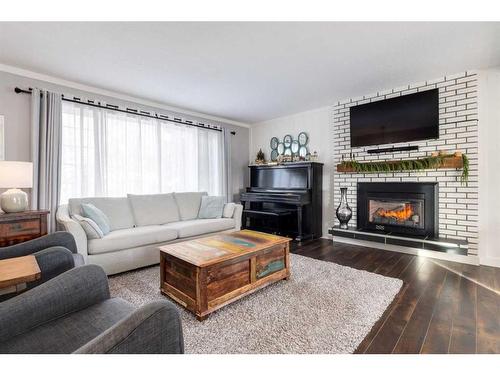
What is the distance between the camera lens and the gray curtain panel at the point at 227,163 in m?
5.06

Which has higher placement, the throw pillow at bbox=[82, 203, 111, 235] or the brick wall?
the brick wall

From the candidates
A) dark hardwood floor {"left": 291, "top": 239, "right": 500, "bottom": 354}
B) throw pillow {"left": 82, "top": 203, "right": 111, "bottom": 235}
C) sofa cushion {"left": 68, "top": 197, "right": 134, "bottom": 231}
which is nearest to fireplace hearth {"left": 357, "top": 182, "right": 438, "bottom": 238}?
dark hardwood floor {"left": 291, "top": 239, "right": 500, "bottom": 354}

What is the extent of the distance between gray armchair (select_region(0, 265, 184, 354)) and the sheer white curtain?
2598mm

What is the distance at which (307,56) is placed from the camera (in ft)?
8.57

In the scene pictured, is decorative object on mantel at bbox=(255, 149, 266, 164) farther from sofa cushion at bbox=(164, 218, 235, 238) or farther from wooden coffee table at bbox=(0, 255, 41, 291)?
wooden coffee table at bbox=(0, 255, 41, 291)

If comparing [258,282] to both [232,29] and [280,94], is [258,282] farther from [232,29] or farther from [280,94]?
[280,94]

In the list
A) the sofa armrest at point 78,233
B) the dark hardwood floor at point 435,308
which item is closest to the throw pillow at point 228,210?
the dark hardwood floor at point 435,308

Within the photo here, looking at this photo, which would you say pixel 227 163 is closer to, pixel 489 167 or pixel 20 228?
pixel 20 228

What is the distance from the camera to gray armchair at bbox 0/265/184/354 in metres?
0.79

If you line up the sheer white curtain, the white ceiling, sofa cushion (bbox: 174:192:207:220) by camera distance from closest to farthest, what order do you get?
the white ceiling → the sheer white curtain → sofa cushion (bbox: 174:192:207:220)

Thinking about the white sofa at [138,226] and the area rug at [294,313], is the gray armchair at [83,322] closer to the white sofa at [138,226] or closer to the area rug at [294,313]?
the area rug at [294,313]

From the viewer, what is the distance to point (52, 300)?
1127 millimetres
